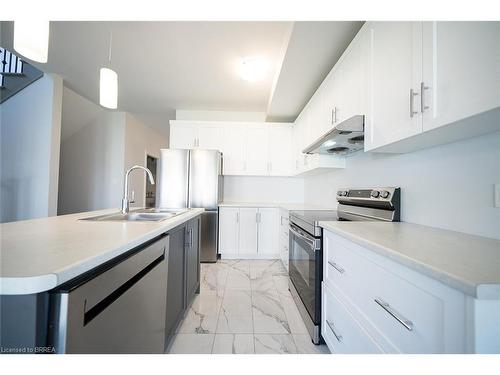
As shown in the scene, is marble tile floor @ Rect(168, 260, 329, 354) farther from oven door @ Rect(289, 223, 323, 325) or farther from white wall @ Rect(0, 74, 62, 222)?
white wall @ Rect(0, 74, 62, 222)

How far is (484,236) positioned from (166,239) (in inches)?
62.1

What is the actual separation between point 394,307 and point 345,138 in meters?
1.24

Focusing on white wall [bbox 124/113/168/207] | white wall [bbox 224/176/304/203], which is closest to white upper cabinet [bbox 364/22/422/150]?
white wall [bbox 224/176/304/203]

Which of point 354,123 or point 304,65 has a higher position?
point 304,65

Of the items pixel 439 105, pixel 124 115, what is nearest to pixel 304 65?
pixel 439 105

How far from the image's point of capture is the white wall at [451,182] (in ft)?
3.15

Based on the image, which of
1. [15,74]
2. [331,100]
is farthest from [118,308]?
[15,74]

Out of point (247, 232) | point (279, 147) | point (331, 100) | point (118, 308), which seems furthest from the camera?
point (279, 147)

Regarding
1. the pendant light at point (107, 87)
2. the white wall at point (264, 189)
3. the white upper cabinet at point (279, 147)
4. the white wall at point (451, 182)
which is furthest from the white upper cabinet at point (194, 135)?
the white wall at point (451, 182)

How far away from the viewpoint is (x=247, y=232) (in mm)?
3248

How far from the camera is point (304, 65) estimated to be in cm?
215

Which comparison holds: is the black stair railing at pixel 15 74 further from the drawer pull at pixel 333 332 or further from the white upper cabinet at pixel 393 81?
the drawer pull at pixel 333 332

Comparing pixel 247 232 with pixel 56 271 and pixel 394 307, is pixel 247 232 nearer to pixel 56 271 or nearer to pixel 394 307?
pixel 394 307
